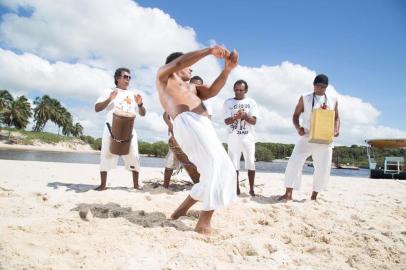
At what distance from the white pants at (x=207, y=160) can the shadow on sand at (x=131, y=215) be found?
37 cm

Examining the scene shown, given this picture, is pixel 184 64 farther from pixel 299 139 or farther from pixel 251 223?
pixel 299 139

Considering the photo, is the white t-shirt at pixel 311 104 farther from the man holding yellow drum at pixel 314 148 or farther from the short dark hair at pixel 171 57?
the short dark hair at pixel 171 57

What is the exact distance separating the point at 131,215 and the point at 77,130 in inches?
4068

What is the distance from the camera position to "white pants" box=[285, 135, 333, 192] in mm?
5371

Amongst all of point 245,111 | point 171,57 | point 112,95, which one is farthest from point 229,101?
point 171,57

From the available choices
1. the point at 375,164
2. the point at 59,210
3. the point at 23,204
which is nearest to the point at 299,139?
the point at 59,210

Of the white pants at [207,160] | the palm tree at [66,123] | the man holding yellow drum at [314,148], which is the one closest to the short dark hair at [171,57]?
the white pants at [207,160]

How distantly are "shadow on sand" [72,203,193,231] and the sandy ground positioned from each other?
1cm

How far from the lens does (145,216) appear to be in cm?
344

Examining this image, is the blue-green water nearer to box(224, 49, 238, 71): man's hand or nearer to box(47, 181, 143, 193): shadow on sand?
box(47, 181, 143, 193): shadow on sand

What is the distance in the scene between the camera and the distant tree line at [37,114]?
2573 inches

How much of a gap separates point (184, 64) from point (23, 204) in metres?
2.65

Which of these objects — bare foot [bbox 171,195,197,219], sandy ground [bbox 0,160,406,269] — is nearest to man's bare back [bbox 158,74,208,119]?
bare foot [bbox 171,195,197,219]

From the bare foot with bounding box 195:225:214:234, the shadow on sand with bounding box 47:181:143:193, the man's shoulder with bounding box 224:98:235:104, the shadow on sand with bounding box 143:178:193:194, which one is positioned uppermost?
the man's shoulder with bounding box 224:98:235:104
